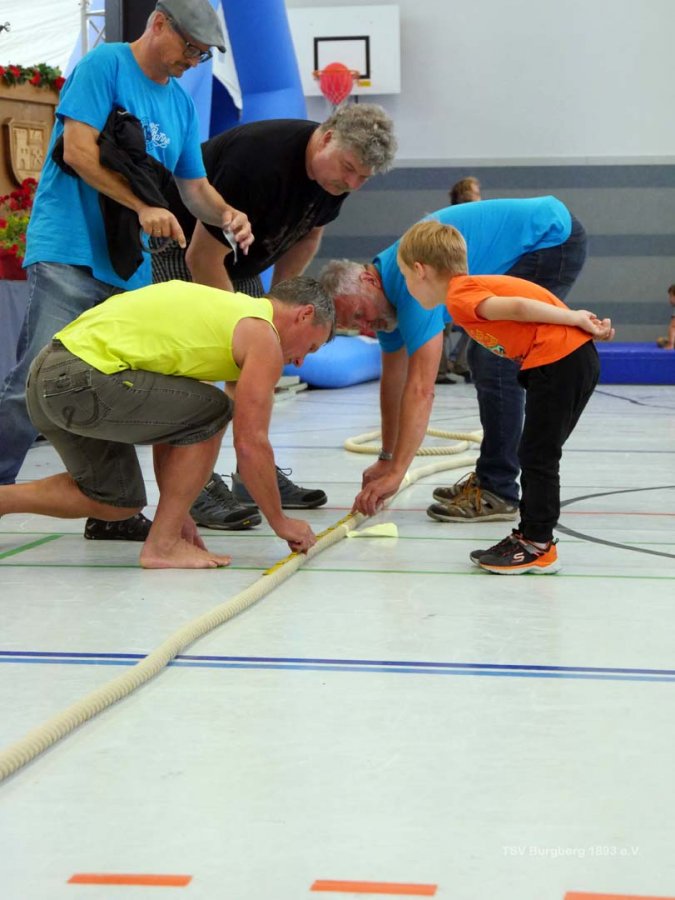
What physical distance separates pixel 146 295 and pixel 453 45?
9.53m

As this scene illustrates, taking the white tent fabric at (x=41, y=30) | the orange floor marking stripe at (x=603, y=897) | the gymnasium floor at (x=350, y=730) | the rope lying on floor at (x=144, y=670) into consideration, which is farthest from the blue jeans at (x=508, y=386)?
the white tent fabric at (x=41, y=30)

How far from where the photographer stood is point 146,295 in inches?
104

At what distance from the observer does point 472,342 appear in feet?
11.0

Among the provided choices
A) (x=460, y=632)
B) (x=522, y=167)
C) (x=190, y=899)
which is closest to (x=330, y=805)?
(x=190, y=899)

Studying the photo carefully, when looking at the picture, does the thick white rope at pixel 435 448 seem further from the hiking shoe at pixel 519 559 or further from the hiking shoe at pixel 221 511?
the hiking shoe at pixel 519 559

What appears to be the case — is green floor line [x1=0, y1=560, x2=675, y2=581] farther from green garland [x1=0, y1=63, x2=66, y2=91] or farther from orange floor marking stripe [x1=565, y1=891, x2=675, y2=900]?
green garland [x1=0, y1=63, x2=66, y2=91]

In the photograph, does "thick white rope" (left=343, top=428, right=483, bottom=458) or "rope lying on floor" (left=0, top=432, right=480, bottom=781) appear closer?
"rope lying on floor" (left=0, top=432, right=480, bottom=781)

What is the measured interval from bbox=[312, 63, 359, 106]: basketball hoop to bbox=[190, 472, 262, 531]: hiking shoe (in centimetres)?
847

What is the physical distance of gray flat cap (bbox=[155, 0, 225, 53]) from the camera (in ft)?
9.26

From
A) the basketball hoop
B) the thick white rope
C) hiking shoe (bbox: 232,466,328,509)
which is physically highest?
the basketball hoop

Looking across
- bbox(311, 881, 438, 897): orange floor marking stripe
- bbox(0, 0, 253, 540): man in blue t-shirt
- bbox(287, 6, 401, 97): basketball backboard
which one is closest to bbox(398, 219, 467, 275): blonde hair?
bbox(0, 0, 253, 540): man in blue t-shirt

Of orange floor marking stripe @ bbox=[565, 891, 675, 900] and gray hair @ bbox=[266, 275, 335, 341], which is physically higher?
gray hair @ bbox=[266, 275, 335, 341]

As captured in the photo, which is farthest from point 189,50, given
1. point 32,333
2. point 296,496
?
point 296,496

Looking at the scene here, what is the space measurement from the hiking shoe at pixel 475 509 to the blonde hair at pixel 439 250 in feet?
2.94
